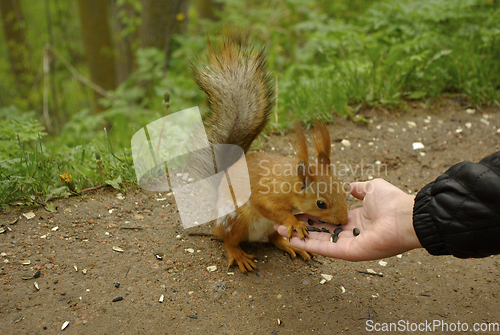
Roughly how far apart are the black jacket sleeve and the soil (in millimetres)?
487

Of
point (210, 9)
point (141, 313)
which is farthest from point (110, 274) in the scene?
point (210, 9)

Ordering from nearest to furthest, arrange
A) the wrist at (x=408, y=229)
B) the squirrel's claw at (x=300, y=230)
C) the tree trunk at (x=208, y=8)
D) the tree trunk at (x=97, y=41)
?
the wrist at (x=408, y=229) < the squirrel's claw at (x=300, y=230) < the tree trunk at (x=208, y=8) < the tree trunk at (x=97, y=41)

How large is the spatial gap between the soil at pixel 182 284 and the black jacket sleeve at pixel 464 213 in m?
0.49

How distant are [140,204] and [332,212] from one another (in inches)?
44.0

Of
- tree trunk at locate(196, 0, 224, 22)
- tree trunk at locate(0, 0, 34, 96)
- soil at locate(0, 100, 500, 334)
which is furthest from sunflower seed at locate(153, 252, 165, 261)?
tree trunk at locate(0, 0, 34, 96)

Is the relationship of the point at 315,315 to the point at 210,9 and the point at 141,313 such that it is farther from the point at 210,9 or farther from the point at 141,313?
the point at 210,9

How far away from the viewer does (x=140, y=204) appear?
2.13m

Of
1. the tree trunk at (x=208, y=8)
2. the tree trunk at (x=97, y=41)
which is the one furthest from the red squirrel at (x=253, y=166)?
the tree trunk at (x=97, y=41)

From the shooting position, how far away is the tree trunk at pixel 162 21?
13.9 ft

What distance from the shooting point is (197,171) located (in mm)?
1978

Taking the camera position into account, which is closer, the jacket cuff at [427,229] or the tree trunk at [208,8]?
the jacket cuff at [427,229]

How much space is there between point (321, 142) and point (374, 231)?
441 millimetres

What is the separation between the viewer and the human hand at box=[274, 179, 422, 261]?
142 centimetres

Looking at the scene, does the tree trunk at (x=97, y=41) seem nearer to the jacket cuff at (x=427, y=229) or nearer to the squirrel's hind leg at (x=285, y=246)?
the squirrel's hind leg at (x=285, y=246)
